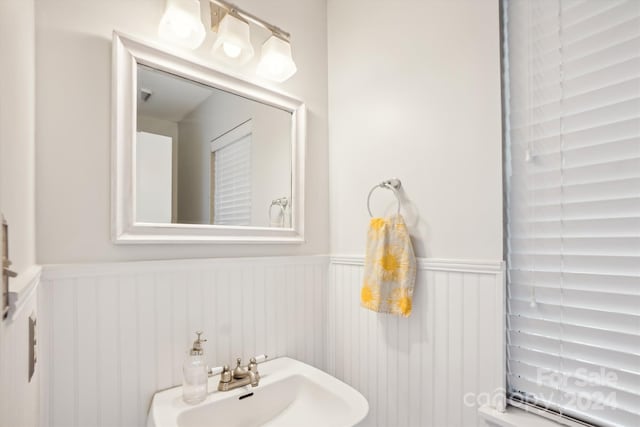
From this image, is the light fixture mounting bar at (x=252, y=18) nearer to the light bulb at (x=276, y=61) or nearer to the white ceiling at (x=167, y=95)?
the light bulb at (x=276, y=61)

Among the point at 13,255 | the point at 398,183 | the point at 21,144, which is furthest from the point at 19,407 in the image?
the point at 398,183

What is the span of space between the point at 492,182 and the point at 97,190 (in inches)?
47.6

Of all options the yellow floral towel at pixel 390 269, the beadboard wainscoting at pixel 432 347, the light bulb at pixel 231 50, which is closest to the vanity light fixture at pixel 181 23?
the light bulb at pixel 231 50

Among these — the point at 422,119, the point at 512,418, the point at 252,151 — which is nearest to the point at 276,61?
the point at 252,151

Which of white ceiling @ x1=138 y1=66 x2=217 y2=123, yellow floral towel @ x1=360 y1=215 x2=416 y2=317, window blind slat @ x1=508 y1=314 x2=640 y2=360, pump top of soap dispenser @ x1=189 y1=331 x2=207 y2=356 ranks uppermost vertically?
white ceiling @ x1=138 y1=66 x2=217 y2=123

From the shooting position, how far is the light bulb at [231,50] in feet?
4.22

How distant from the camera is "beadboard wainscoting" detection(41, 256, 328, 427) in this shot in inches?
37.7

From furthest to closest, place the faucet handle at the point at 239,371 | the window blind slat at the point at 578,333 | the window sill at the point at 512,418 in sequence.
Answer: the faucet handle at the point at 239,371 → the window sill at the point at 512,418 → the window blind slat at the point at 578,333

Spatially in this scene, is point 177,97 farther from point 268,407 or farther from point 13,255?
point 268,407

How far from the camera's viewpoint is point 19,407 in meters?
0.58

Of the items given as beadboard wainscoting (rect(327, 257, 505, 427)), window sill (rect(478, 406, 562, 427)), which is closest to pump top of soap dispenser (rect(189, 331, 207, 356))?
beadboard wainscoting (rect(327, 257, 505, 427))

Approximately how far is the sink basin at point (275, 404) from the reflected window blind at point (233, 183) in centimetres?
59

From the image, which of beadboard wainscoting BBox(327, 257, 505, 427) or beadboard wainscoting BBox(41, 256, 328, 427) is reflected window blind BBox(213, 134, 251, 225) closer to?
beadboard wainscoting BBox(41, 256, 328, 427)

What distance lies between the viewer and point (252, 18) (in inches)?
53.1
